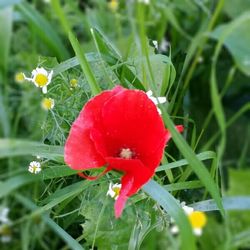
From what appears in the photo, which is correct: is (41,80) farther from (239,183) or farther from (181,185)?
(239,183)

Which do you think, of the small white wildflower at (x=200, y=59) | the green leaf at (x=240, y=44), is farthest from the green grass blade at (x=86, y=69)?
the small white wildflower at (x=200, y=59)

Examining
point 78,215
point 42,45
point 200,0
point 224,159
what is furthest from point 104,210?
point 200,0

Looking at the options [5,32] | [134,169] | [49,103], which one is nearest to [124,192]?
[134,169]

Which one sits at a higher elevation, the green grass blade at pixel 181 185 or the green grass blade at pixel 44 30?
the green grass blade at pixel 44 30

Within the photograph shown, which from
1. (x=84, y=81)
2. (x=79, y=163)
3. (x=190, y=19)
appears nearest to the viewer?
(x=79, y=163)

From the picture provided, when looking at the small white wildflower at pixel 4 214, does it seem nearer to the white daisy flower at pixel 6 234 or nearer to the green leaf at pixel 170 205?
the white daisy flower at pixel 6 234

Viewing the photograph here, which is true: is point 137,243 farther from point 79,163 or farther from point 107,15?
point 107,15

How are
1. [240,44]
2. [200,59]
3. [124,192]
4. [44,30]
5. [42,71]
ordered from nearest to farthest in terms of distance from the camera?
[124,192] → [42,71] → [44,30] → [240,44] → [200,59]
